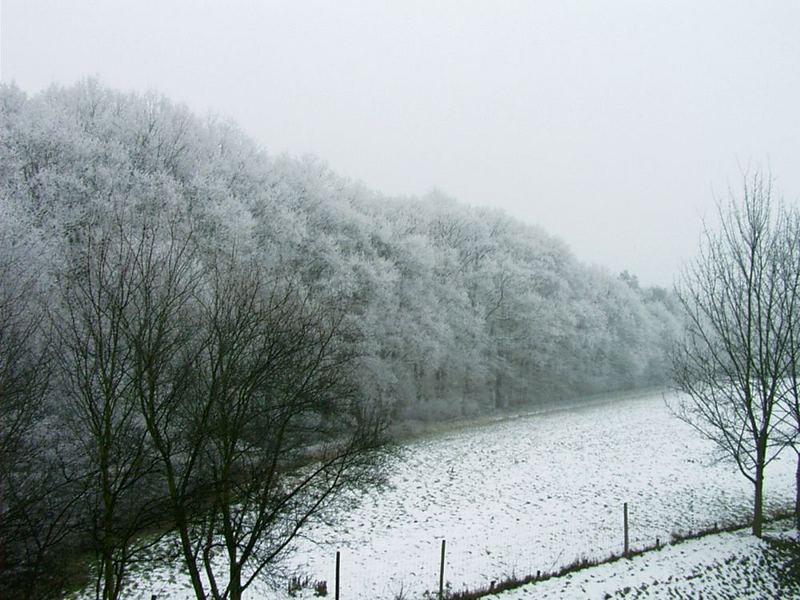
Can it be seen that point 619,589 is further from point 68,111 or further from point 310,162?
point 310,162

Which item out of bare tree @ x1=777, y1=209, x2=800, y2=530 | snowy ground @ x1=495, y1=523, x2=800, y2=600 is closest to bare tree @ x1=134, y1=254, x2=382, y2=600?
snowy ground @ x1=495, y1=523, x2=800, y2=600

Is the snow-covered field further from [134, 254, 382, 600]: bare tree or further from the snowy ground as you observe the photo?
[134, 254, 382, 600]: bare tree

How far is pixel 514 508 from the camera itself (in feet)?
59.3

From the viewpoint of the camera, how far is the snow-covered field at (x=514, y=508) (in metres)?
13.1

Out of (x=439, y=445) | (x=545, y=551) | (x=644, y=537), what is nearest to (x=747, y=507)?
(x=644, y=537)

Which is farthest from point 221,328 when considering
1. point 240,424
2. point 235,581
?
point 235,581

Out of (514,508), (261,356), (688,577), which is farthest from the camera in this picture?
(514,508)

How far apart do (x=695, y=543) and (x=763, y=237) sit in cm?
872

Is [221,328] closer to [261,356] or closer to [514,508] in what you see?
[261,356]

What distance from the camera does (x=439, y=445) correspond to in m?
29.6

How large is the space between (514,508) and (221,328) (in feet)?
43.9

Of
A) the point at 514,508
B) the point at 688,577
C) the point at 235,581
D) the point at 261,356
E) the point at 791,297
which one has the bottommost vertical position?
the point at 514,508

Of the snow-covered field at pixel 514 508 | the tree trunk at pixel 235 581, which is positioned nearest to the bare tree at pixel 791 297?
the snow-covered field at pixel 514 508

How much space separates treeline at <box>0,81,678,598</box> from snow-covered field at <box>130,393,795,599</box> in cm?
221
